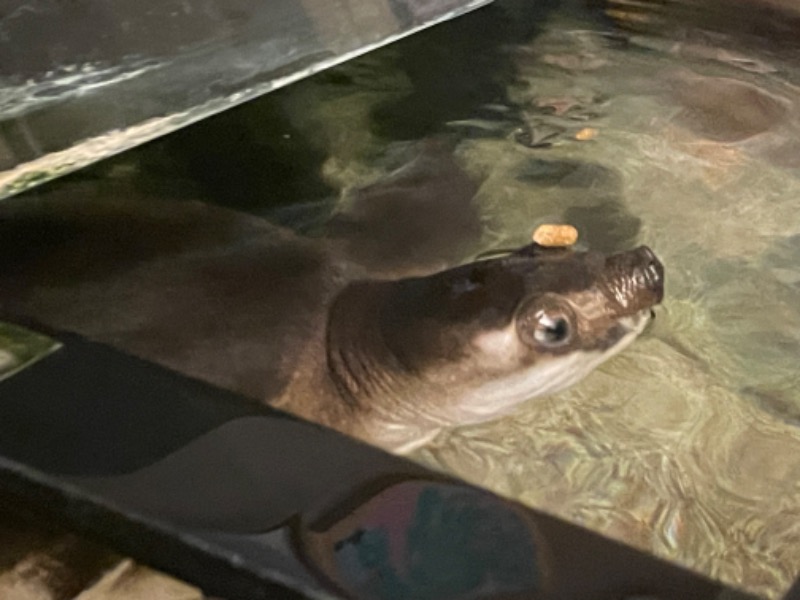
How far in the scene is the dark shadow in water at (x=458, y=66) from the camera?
1141 mm

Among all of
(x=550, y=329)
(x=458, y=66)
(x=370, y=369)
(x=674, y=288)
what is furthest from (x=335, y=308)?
(x=458, y=66)

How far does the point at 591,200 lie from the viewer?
3.17 ft

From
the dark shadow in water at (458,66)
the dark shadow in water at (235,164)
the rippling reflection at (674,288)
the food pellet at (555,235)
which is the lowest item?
the rippling reflection at (674,288)

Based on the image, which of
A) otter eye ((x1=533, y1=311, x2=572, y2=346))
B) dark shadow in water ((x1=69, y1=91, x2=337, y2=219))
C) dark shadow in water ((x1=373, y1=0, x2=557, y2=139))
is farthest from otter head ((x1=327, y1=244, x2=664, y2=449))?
dark shadow in water ((x1=373, y1=0, x2=557, y2=139))

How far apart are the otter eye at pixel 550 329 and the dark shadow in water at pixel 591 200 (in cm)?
14

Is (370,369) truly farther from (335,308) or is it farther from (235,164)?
(235,164)

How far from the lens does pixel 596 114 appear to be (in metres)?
1.16

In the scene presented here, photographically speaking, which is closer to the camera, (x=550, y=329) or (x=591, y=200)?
(x=550, y=329)

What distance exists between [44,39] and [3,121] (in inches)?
3.6

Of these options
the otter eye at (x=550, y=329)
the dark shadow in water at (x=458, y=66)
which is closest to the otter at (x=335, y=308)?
the otter eye at (x=550, y=329)

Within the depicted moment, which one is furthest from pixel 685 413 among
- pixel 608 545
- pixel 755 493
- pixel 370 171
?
pixel 370 171

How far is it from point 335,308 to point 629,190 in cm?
37

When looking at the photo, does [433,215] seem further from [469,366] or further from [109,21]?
[109,21]

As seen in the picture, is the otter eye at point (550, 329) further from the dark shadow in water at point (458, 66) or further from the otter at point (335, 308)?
the dark shadow in water at point (458, 66)
